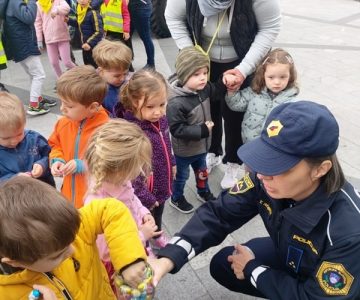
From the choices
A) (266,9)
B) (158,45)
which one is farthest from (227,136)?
(158,45)

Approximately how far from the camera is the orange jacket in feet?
7.42

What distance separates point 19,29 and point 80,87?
2787mm

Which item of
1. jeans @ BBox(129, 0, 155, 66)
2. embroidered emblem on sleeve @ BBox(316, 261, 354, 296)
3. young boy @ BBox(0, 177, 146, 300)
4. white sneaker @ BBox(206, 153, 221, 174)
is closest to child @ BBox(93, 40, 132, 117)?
white sneaker @ BBox(206, 153, 221, 174)

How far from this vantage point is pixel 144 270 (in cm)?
139

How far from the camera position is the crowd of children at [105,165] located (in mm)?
1188

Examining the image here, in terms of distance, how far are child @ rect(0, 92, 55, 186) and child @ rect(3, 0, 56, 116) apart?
2.51 m

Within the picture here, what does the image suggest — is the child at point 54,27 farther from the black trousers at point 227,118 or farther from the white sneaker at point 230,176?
the white sneaker at point 230,176

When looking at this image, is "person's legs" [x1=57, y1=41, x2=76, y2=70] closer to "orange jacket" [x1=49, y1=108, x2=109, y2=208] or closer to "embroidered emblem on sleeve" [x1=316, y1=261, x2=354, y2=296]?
"orange jacket" [x1=49, y1=108, x2=109, y2=208]

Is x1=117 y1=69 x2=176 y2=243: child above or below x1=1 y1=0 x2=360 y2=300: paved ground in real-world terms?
above

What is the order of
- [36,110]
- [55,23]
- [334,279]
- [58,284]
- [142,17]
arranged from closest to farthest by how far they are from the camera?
[58,284]
[334,279]
[36,110]
[55,23]
[142,17]

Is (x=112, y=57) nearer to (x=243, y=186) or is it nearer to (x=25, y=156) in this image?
(x=25, y=156)

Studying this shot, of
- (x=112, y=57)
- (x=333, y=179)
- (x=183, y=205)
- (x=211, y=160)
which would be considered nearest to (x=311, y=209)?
(x=333, y=179)

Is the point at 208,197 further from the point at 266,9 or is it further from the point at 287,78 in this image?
the point at 266,9

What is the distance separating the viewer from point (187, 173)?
10.0 ft
